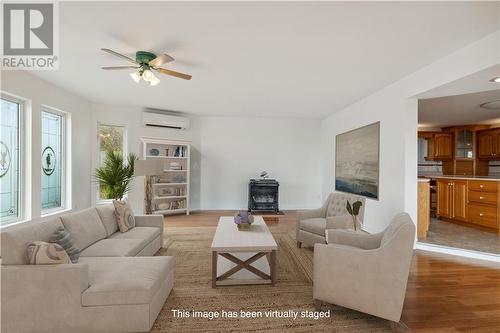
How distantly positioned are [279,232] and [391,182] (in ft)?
7.10

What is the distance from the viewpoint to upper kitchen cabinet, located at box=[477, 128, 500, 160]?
5688mm

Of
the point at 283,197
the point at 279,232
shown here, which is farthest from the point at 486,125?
the point at 279,232

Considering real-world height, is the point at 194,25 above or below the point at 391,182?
above

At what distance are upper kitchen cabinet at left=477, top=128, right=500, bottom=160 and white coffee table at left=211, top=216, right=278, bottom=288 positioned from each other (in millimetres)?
6581

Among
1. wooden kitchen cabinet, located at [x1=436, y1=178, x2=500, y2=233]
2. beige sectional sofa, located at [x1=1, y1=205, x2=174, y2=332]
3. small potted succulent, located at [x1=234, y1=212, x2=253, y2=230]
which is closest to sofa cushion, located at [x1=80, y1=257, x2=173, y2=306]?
beige sectional sofa, located at [x1=1, y1=205, x2=174, y2=332]

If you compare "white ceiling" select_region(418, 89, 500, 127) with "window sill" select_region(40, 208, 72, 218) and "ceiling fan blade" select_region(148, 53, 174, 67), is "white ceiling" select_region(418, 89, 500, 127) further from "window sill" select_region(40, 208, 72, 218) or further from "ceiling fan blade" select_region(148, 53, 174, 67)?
"window sill" select_region(40, 208, 72, 218)

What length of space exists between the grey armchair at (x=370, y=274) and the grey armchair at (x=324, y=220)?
4.01 ft

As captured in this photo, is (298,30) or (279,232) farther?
(279,232)

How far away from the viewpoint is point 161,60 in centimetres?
261

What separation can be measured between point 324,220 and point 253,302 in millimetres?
1878

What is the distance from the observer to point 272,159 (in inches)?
270

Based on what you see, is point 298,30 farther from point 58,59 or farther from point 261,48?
point 58,59

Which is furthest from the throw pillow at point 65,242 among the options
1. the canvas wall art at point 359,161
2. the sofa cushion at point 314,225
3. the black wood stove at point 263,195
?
the black wood stove at point 263,195

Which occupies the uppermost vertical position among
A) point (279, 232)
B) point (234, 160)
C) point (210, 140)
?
point (210, 140)
